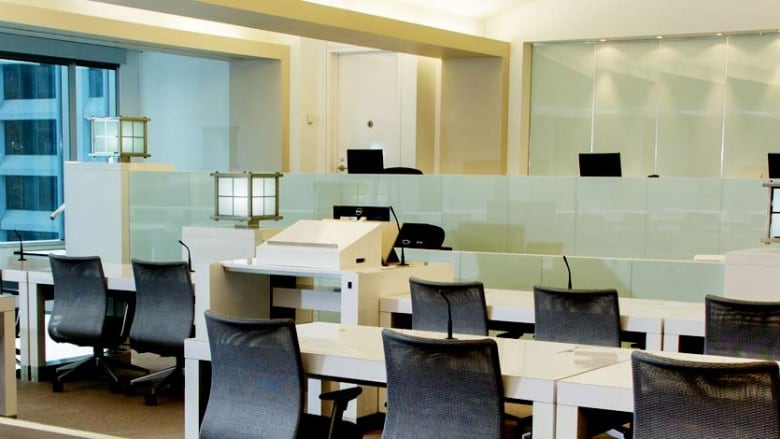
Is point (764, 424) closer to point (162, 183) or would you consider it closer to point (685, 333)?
point (685, 333)

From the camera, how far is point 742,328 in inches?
172

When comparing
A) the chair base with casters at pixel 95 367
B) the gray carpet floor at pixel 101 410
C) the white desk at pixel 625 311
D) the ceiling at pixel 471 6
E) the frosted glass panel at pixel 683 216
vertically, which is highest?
the ceiling at pixel 471 6

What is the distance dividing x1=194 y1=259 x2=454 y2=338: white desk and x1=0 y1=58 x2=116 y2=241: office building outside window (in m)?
7.94

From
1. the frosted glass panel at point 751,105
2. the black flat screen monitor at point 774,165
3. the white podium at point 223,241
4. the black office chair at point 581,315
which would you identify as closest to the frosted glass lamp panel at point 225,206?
the white podium at point 223,241

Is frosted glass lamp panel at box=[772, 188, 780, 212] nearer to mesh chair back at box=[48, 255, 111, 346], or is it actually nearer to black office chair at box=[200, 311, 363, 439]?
black office chair at box=[200, 311, 363, 439]

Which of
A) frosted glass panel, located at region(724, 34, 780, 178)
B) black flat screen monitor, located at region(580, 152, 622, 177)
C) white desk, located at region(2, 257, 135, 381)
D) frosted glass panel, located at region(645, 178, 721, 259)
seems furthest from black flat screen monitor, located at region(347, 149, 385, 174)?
frosted glass panel, located at region(724, 34, 780, 178)

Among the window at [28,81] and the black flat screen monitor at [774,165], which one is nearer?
the black flat screen monitor at [774,165]

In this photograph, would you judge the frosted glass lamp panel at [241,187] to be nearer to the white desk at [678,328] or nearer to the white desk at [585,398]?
the white desk at [678,328]

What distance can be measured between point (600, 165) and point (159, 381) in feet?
14.9

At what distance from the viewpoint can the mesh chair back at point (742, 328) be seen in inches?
170

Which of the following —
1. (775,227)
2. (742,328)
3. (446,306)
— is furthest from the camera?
(775,227)

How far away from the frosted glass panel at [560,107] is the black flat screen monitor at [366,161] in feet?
11.9

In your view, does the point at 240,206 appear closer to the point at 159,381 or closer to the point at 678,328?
the point at 159,381

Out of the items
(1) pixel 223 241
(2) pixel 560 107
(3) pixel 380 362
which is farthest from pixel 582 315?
(2) pixel 560 107
